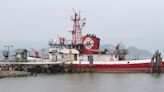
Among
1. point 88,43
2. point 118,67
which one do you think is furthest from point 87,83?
point 88,43

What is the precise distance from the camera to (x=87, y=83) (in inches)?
2003

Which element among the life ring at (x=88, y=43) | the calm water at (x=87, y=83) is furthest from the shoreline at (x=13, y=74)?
the life ring at (x=88, y=43)

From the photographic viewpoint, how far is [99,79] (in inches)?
2173

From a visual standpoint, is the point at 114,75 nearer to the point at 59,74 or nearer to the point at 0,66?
the point at 59,74

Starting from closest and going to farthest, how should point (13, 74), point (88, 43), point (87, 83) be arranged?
point (87, 83), point (13, 74), point (88, 43)

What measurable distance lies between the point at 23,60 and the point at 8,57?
448cm

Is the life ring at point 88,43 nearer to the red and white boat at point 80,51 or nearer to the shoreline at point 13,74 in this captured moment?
the red and white boat at point 80,51

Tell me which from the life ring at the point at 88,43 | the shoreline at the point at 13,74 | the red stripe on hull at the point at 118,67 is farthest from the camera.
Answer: the life ring at the point at 88,43

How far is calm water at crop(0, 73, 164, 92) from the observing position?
46000 mm

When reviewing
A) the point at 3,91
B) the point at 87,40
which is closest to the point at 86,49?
the point at 87,40

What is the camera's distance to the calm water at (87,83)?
46.0 m

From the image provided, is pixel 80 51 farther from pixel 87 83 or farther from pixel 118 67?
pixel 87 83

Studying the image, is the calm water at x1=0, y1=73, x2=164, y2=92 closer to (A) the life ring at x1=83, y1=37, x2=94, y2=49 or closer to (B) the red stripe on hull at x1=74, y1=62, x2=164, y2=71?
(B) the red stripe on hull at x1=74, y1=62, x2=164, y2=71

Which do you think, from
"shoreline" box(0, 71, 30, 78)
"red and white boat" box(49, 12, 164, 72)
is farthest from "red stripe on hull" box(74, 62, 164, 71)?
"shoreline" box(0, 71, 30, 78)
